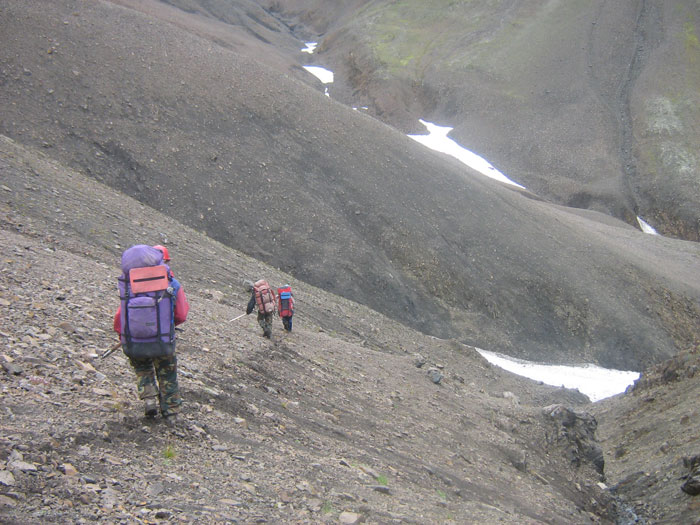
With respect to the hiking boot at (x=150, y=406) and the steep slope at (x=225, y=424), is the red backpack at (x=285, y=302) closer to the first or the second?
the steep slope at (x=225, y=424)

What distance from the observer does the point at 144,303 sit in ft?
21.1

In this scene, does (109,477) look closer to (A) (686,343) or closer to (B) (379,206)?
(B) (379,206)

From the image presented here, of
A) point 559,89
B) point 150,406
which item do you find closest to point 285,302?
point 150,406

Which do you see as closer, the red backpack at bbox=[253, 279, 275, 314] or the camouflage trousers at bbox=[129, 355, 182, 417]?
the camouflage trousers at bbox=[129, 355, 182, 417]

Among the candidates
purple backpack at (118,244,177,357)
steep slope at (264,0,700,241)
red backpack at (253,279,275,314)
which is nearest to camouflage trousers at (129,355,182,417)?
purple backpack at (118,244,177,357)

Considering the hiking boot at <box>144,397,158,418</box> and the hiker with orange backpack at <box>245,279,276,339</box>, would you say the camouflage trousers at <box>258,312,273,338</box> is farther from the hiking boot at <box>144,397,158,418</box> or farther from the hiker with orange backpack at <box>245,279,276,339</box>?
the hiking boot at <box>144,397,158,418</box>

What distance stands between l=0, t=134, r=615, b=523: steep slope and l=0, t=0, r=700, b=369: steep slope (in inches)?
270

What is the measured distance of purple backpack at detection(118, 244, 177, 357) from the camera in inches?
253

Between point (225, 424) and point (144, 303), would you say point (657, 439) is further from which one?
point (144, 303)

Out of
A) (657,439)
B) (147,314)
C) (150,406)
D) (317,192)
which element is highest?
(317,192)

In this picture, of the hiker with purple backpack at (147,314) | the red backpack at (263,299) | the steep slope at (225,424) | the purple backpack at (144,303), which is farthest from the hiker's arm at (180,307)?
the red backpack at (263,299)

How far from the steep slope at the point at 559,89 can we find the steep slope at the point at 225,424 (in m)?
46.9

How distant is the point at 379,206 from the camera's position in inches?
1235

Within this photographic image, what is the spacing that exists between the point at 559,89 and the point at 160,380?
69.7 m
